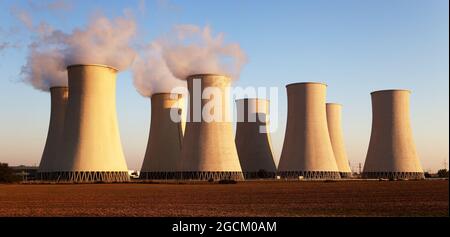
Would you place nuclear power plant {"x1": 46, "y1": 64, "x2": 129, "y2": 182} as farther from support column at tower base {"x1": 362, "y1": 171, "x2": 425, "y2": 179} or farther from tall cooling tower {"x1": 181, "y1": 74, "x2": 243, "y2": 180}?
support column at tower base {"x1": 362, "y1": 171, "x2": 425, "y2": 179}

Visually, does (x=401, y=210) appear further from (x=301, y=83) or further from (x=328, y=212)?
(x=301, y=83)

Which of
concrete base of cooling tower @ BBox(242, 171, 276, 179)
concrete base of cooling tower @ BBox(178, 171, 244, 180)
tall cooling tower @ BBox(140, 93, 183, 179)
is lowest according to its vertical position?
concrete base of cooling tower @ BBox(242, 171, 276, 179)

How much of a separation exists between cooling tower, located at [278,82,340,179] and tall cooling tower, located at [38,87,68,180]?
64.5ft

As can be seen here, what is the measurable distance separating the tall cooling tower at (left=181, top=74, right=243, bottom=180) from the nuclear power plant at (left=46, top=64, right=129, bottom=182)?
635cm

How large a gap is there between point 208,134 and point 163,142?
31.0ft

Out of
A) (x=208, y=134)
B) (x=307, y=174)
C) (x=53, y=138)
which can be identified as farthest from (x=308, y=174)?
(x=53, y=138)

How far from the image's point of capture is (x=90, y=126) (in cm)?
3597

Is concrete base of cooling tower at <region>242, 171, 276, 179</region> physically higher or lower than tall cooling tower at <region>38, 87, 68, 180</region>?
lower

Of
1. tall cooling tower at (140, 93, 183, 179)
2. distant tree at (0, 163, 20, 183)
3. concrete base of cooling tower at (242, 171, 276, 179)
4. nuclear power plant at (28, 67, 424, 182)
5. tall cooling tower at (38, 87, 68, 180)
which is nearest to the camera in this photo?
nuclear power plant at (28, 67, 424, 182)

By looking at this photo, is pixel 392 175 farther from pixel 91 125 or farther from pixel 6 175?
pixel 6 175

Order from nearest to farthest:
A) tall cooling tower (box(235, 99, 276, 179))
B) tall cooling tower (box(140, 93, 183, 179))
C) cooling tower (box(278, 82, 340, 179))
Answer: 1. cooling tower (box(278, 82, 340, 179))
2. tall cooling tower (box(140, 93, 183, 179))
3. tall cooling tower (box(235, 99, 276, 179))

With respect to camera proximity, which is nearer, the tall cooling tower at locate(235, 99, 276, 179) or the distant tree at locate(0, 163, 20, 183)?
the distant tree at locate(0, 163, 20, 183)

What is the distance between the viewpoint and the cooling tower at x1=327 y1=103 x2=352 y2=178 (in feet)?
197

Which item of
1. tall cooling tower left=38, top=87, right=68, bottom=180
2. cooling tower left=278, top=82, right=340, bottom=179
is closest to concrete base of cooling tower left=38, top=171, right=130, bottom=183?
tall cooling tower left=38, top=87, right=68, bottom=180
